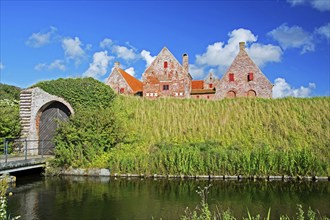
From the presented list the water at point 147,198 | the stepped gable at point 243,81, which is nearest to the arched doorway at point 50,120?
the water at point 147,198

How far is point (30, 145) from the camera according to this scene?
17750 mm

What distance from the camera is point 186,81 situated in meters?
32.0

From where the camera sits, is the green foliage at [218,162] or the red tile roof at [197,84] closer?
the green foliage at [218,162]

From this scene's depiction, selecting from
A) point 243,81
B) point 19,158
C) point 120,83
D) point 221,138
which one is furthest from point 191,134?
point 120,83

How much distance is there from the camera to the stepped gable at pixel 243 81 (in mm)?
29766

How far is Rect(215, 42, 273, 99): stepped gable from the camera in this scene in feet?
97.7

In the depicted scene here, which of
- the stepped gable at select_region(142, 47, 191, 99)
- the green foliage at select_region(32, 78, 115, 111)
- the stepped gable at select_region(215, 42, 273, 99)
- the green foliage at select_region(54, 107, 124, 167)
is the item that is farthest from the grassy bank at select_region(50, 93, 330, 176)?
the stepped gable at select_region(142, 47, 191, 99)

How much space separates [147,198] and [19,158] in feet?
27.2

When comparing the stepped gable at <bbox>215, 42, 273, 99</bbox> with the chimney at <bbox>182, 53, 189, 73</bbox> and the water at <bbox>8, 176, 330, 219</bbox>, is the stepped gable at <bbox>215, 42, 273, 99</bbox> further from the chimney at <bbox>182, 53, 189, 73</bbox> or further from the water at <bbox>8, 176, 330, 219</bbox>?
the water at <bbox>8, 176, 330, 219</bbox>

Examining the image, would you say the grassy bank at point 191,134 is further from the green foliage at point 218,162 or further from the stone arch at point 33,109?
the stone arch at point 33,109

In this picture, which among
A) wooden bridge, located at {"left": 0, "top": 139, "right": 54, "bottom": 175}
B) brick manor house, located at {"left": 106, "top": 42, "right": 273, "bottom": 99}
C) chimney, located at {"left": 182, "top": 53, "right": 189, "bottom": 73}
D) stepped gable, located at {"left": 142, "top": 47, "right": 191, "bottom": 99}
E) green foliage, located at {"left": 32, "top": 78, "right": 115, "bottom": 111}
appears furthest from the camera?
chimney, located at {"left": 182, "top": 53, "right": 189, "bottom": 73}

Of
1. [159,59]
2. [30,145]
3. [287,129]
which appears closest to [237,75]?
[159,59]

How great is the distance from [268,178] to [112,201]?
7.54 metres

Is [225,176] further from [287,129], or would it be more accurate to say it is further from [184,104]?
[184,104]
